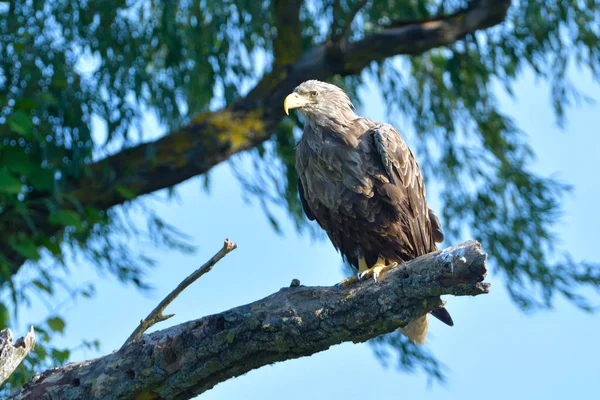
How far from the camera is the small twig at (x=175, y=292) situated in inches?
129

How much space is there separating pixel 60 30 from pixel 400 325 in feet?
14.6

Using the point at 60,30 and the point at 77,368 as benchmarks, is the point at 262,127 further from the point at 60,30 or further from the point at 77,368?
the point at 77,368

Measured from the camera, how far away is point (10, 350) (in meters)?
3.51

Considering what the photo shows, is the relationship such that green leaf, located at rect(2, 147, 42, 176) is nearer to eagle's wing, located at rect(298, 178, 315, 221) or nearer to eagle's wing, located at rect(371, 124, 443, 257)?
eagle's wing, located at rect(298, 178, 315, 221)

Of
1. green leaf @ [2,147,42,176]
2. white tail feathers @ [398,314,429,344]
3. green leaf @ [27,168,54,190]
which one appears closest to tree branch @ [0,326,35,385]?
white tail feathers @ [398,314,429,344]

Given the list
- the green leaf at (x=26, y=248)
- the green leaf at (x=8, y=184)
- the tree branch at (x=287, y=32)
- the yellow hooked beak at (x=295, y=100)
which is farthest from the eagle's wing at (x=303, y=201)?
the tree branch at (x=287, y=32)

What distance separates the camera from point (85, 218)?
6668mm

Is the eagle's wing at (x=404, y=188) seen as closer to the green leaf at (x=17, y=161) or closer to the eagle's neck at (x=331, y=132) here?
the eagle's neck at (x=331, y=132)

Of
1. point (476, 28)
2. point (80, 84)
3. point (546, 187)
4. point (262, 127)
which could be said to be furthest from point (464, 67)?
point (80, 84)

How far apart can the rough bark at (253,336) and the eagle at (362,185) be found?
844 millimetres

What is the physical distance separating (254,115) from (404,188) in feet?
8.72

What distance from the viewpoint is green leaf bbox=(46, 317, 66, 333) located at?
5.73m

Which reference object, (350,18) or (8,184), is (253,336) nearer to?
(8,184)

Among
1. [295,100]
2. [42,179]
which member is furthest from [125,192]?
[295,100]
